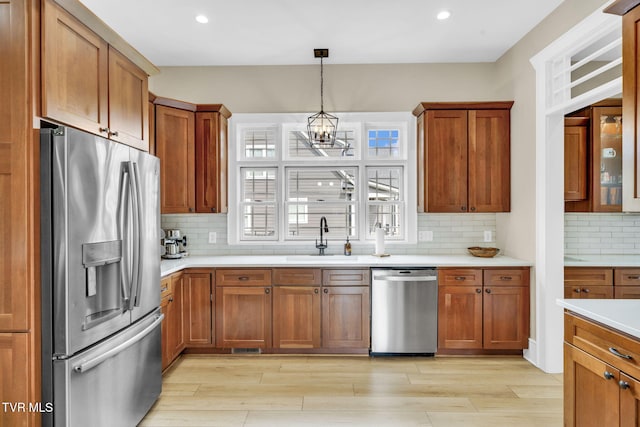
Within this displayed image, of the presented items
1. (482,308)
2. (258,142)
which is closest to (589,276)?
(482,308)

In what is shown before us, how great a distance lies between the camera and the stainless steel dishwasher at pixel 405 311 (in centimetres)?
344

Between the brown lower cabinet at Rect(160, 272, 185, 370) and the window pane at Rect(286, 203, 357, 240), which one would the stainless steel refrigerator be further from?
the window pane at Rect(286, 203, 357, 240)

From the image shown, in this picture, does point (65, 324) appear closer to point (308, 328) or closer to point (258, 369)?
point (258, 369)

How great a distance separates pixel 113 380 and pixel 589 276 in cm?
391

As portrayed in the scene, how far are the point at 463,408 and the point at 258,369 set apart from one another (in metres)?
1.67

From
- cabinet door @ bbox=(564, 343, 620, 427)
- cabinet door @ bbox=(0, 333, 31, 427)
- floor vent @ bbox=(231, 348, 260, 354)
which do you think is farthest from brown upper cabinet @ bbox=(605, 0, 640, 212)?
floor vent @ bbox=(231, 348, 260, 354)

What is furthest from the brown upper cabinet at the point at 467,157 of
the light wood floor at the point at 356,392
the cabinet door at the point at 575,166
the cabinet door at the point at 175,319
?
the cabinet door at the point at 175,319

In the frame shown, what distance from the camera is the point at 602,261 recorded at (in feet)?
11.8

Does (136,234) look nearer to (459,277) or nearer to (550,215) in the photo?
(459,277)

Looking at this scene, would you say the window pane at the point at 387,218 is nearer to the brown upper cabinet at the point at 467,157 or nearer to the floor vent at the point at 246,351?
the brown upper cabinet at the point at 467,157

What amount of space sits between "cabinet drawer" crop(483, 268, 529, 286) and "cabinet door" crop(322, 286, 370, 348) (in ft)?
3.71

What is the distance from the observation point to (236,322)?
3514mm

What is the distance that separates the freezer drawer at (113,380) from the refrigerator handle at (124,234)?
9.7 inches

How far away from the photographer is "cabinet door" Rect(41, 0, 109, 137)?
5.73 feet
